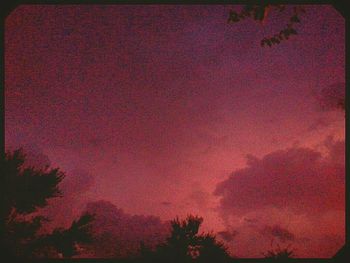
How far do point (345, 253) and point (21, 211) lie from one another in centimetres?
300

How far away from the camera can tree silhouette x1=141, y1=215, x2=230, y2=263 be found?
310cm

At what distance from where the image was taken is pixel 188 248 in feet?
11.3

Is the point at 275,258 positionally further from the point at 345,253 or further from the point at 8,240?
the point at 8,240

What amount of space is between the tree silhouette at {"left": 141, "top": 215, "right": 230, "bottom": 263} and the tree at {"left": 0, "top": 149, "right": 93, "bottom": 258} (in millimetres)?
893

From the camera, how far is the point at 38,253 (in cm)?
373

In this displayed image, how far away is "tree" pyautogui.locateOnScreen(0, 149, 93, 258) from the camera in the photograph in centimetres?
348

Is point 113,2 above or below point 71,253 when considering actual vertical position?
above

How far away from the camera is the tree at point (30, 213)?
3480 millimetres

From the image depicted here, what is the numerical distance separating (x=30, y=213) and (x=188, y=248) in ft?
5.46

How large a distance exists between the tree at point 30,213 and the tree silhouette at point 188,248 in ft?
2.93

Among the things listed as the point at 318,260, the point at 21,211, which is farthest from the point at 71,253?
the point at 318,260

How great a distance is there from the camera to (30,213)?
12.2ft

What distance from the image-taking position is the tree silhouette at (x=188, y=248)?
10.2 ft

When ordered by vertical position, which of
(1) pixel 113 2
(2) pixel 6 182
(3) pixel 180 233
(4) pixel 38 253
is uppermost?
(1) pixel 113 2
